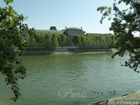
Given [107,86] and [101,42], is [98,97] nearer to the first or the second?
[107,86]

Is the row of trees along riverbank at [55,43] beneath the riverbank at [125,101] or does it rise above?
above

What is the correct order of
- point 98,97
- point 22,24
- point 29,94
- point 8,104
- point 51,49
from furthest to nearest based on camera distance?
point 51,49
point 29,94
point 98,97
point 8,104
point 22,24

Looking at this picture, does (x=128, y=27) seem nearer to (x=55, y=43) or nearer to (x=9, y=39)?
(x=9, y=39)

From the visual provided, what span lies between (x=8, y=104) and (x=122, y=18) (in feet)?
26.4

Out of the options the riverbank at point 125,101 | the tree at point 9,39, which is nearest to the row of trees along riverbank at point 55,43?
the riverbank at point 125,101

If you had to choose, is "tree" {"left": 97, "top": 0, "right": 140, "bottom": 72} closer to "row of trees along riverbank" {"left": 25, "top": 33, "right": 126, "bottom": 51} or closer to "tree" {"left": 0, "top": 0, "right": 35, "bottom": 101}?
"tree" {"left": 0, "top": 0, "right": 35, "bottom": 101}

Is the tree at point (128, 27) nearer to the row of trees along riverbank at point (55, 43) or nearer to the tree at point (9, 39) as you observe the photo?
the tree at point (9, 39)

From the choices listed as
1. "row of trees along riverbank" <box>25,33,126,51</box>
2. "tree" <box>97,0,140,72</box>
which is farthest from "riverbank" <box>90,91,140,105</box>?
"row of trees along riverbank" <box>25,33,126,51</box>

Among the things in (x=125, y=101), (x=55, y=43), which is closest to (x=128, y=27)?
(x=125, y=101)

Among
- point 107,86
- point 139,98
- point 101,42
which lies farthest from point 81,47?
point 139,98

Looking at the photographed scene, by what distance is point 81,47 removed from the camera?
82500 mm

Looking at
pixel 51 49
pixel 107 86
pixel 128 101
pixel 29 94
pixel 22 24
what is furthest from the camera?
pixel 51 49

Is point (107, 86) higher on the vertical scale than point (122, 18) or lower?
lower

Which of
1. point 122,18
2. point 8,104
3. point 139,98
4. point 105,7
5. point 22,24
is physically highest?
point 105,7
